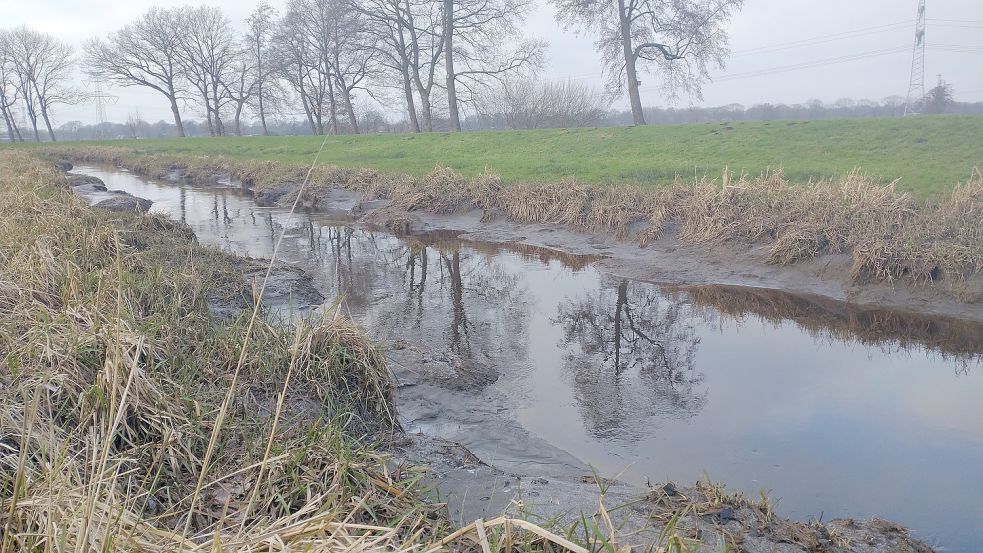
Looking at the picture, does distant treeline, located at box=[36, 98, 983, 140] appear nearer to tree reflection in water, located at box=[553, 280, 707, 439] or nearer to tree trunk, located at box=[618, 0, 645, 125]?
tree trunk, located at box=[618, 0, 645, 125]

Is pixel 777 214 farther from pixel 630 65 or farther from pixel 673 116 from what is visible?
pixel 673 116

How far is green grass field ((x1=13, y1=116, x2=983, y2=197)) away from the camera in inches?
510

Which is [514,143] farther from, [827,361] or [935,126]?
[827,361]

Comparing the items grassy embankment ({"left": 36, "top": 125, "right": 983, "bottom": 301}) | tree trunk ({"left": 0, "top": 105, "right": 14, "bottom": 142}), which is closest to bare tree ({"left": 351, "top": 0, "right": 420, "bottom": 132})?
grassy embankment ({"left": 36, "top": 125, "right": 983, "bottom": 301})

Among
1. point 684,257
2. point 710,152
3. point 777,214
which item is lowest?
point 684,257

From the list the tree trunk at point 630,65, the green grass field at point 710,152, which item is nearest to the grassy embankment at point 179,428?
the green grass field at point 710,152

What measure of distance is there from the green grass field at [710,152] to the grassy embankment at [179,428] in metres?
9.64

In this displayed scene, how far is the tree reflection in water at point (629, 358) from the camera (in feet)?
16.5

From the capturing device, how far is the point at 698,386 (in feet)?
18.2

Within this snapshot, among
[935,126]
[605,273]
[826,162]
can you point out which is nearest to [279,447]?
[605,273]

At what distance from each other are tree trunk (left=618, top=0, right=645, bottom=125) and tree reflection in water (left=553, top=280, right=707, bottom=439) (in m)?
19.8

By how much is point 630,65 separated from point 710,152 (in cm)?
1136

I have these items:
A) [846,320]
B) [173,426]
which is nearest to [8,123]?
[173,426]

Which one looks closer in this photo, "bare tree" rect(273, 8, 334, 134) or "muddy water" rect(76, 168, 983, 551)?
"muddy water" rect(76, 168, 983, 551)
